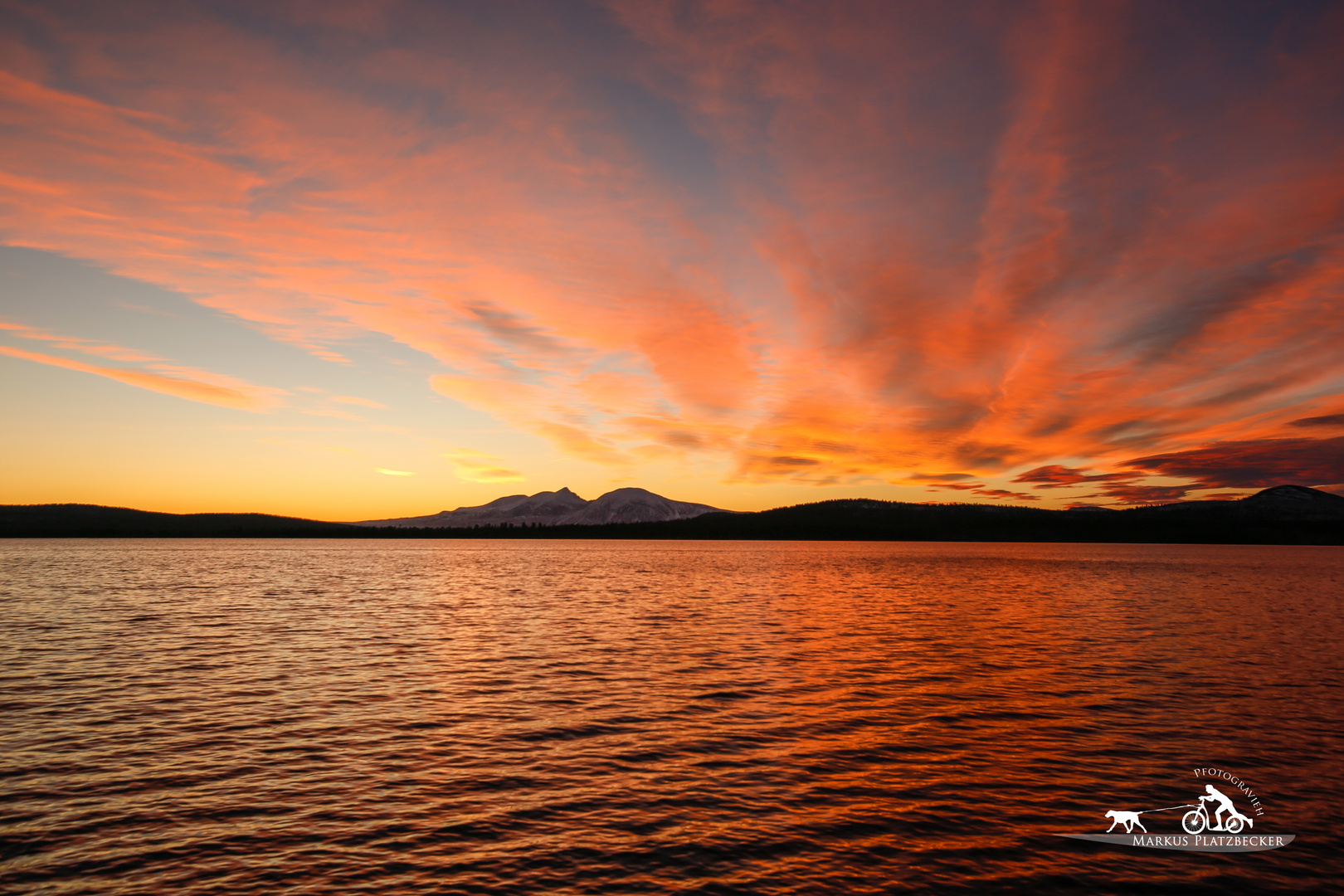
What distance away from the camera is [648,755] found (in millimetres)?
21250

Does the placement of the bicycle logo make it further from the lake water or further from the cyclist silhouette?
the lake water

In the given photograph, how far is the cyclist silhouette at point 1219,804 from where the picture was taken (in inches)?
659

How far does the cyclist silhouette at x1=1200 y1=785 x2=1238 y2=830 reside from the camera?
16.8 m

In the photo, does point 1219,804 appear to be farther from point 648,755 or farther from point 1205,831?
point 648,755

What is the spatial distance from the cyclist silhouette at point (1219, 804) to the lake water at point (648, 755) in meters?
0.60

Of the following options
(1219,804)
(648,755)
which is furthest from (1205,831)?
(648,755)

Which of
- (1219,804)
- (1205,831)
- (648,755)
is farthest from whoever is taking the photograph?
(648,755)

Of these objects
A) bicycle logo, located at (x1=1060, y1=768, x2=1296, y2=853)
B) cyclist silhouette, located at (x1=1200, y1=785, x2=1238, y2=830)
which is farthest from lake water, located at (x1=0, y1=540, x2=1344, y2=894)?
cyclist silhouette, located at (x1=1200, y1=785, x2=1238, y2=830)

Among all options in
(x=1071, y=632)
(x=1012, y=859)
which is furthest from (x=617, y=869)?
(x=1071, y=632)

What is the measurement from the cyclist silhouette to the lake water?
1.97 ft

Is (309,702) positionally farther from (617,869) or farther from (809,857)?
(809,857)

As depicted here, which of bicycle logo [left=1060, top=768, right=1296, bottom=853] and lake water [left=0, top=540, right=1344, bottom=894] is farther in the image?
bicycle logo [left=1060, top=768, right=1296, bottom=853]

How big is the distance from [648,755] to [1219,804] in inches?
603

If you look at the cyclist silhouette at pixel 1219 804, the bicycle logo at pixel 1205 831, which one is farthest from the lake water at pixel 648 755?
the cyclist silhouette at pixel 1219 804
